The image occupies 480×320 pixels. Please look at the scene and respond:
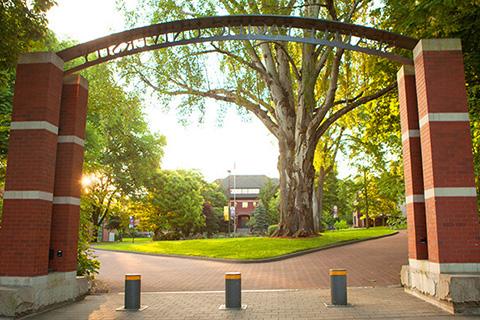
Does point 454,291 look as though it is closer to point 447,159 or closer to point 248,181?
point 447,159

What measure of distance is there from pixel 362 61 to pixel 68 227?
18.3 metres

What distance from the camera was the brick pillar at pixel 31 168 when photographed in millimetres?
8273

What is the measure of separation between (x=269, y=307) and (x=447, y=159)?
14.7 feet

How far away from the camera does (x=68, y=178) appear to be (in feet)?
30.9

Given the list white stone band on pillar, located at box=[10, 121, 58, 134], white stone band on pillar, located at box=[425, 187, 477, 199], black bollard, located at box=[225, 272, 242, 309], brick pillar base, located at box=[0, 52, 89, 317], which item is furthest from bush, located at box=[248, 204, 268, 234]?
white stone band on pillar, located at box=[10, 121, 58, 134]

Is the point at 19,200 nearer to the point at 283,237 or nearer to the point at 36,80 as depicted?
the point at 36,80

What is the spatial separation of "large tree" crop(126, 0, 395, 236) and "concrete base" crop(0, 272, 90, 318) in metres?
15.2

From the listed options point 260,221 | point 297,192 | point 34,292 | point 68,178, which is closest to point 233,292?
point 34,292

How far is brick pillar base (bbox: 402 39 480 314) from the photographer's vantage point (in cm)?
827

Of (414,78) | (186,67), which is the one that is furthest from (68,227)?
(186,67)

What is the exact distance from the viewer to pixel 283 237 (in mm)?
26688

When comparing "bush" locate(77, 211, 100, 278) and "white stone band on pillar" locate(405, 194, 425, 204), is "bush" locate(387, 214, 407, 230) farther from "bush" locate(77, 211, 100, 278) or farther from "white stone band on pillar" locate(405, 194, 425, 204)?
"bush" locate(77, 211, 100, 278)

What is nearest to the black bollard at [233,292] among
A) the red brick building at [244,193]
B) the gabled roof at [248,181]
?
the red brick building at [244,193]

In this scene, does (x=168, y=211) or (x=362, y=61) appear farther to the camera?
(x=168, y=211)
